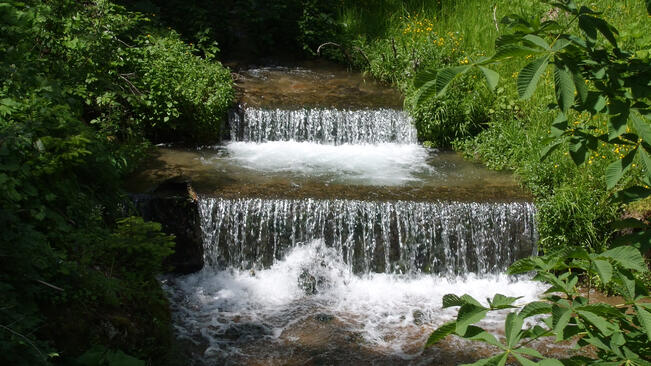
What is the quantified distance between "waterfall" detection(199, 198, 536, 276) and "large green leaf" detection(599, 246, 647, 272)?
4.94 m

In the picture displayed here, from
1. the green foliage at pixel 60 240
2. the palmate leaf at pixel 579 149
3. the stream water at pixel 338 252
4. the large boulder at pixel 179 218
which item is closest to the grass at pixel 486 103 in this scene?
the stream water at pixel 338 252

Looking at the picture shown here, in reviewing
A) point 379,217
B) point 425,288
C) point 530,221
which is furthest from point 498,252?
point 379,217

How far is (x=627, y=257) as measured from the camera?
6.86 feet

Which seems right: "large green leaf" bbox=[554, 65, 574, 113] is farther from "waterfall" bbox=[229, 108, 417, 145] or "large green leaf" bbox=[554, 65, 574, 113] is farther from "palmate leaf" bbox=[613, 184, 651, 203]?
"waterfall" bbox=[229, 108, 417, 145]

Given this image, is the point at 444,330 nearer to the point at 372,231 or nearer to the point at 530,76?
the point at 530,76

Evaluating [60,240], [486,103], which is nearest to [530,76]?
[60,240]

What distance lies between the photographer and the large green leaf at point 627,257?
2.06 meters

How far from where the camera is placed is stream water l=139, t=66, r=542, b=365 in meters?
5.88

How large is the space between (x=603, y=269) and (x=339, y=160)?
22.2 ft

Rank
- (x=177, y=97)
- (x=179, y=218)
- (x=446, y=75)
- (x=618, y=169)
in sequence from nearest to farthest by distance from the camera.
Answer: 1. (x=446, y=75)
2. (x=618, y=169)
3. (x=179, y=218)
4. (x=177, y=97)

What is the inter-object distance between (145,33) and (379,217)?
202 inches

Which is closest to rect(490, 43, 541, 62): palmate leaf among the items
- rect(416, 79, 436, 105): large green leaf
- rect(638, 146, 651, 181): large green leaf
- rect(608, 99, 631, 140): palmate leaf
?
rect(416, 79, 436, 105): large green leaf

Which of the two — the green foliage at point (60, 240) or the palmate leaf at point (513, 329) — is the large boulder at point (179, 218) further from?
the palmate leaf at point (513, 329)

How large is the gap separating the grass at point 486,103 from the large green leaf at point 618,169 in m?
2.58
